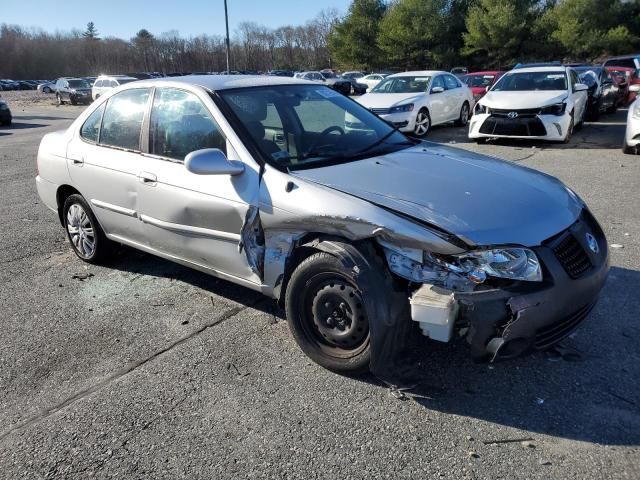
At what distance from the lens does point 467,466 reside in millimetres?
2363

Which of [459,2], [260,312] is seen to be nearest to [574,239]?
[260,312]

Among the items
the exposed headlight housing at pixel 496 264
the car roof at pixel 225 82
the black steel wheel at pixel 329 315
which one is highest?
the car roof at pixel 225 82

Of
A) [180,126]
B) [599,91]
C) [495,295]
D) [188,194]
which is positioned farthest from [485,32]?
[495,295]

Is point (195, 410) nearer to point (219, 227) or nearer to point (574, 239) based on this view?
point (219, 227)

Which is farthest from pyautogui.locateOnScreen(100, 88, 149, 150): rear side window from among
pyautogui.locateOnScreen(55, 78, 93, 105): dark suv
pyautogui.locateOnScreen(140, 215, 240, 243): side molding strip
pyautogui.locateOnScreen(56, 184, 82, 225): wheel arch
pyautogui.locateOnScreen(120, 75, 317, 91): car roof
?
pyautogui.locateOnScreen(55, 78, 93, 105): dark suv

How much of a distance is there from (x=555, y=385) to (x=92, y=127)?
4.18 m

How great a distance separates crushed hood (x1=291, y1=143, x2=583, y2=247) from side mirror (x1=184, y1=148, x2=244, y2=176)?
393 millimetres

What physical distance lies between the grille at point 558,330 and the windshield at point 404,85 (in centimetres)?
1086

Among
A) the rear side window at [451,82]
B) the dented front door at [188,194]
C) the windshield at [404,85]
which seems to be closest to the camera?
the dented front door at [188,194]

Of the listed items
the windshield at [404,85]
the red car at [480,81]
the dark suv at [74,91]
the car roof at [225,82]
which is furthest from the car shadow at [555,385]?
the dark suv at [74,91]

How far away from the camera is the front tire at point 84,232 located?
4740mm

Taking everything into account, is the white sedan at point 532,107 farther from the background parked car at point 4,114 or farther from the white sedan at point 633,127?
the background parked car at point 4,114

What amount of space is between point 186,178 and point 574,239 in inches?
98.7

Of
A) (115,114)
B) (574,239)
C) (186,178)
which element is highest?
(115,114)
